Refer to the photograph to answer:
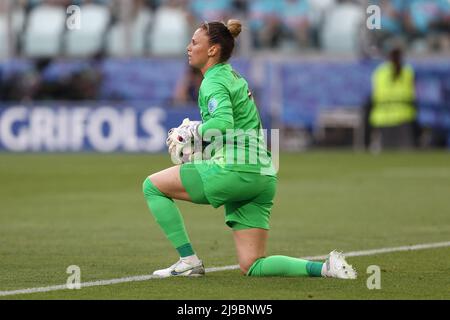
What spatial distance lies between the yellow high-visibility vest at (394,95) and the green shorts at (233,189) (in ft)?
51.5

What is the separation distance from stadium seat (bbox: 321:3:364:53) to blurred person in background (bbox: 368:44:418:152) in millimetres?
1037

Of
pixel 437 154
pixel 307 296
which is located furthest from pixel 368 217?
pixel 437 154

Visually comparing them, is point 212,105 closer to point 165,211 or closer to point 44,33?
point 165,211

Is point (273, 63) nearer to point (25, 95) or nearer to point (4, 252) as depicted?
point (25, 95)

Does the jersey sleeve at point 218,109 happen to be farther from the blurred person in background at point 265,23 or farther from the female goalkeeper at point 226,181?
the blurred person in background at point 265,23

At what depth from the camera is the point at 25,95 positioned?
87.1 feet

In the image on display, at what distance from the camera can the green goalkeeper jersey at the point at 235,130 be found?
8.68 m

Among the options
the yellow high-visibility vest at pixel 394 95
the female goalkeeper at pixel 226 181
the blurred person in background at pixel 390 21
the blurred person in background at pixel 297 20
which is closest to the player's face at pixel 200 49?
the female goalkeeper at pixel 226 181

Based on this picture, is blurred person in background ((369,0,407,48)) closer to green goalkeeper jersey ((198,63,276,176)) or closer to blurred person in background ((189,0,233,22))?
blurred person in background ((189,0,233,22))

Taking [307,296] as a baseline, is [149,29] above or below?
above

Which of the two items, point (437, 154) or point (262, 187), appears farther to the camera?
point (437, 154)

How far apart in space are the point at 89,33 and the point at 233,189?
746 inches

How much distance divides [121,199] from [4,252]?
230 inches
